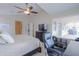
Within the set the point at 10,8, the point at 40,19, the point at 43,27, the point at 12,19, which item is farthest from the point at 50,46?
the point at 10,8

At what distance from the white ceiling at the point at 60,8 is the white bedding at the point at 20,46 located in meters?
0.51

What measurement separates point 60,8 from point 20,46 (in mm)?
814

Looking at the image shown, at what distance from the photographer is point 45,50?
5.74 feet

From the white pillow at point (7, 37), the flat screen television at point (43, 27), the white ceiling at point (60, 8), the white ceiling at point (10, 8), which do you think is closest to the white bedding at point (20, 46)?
the white pillow at point (7, 37)

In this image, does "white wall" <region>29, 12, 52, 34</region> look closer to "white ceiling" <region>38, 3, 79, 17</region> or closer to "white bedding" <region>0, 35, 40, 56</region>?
"white ceiling" <region>38, 3, 79, 17</region>

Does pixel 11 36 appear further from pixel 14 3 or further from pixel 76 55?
pixel 76 55

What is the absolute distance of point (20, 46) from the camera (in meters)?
1.62

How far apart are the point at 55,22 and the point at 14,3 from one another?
685 millimetres

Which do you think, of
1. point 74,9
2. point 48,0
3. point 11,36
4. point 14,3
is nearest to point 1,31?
point 11,36

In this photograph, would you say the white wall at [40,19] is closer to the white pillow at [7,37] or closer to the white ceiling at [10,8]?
the white ceiling at [10,8]

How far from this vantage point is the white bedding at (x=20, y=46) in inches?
58.1

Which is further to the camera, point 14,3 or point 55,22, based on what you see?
point 55,22

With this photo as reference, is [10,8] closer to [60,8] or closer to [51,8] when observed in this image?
[51,8]

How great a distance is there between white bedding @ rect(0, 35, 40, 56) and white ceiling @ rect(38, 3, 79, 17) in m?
0.51
